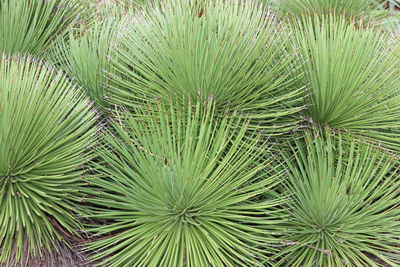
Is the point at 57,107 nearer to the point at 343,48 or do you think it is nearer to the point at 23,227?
the point at 23,227

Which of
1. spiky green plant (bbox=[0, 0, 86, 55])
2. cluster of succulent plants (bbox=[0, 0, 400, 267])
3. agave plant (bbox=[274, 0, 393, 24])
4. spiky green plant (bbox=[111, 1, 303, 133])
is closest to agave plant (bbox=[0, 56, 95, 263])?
cluster of succulent plants (bbox=[0, 0, 400, 267])

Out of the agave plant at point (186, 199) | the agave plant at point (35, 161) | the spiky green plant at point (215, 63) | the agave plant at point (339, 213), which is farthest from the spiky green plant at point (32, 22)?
the agave plant at point (339, 213)

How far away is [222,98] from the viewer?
2.04m

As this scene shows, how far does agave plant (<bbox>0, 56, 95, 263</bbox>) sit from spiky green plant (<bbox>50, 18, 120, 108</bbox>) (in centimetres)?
33

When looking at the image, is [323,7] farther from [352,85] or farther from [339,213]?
[339,213]

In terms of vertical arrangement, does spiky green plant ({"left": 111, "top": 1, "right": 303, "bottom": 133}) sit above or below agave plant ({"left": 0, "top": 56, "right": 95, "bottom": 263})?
above

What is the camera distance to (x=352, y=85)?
2168 mm

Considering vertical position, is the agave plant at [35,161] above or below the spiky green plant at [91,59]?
below

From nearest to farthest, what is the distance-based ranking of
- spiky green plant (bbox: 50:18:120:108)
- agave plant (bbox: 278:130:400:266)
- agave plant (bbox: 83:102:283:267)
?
agave plant (bbox: 83:102:283:267) → agave plant (bbox: 278:130:400:266) → spiky green plant (bbox: 50:18:120:108)

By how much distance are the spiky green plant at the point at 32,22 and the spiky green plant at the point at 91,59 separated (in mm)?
101

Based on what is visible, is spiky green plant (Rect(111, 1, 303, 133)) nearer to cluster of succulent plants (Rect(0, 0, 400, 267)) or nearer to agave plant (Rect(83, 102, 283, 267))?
cluster of succulent plants (Rect(0, 0, 400, 267))

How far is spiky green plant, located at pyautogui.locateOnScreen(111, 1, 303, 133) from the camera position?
6.57 feet

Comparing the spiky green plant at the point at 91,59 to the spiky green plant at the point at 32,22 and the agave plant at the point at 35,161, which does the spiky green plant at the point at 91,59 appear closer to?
the spiky green plant at the point at 32,22

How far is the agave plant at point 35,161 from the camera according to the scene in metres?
1.83
